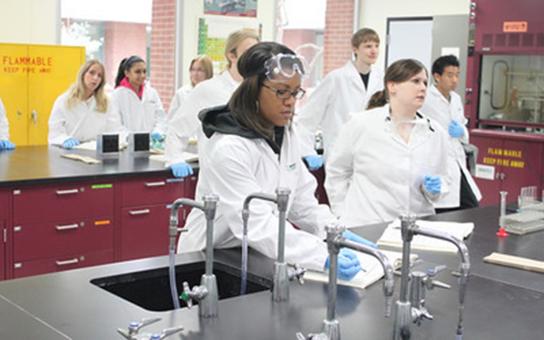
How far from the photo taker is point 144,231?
4281 millimetres

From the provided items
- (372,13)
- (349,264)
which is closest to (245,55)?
(349,264)

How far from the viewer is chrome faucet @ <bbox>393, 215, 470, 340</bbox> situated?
5.11 feet

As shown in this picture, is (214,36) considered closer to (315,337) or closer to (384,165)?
(384,165)

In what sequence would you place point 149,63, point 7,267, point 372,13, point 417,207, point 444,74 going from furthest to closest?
point 372,13 < point 149,63 < point 444,74 < point 7,267 < point 417,207

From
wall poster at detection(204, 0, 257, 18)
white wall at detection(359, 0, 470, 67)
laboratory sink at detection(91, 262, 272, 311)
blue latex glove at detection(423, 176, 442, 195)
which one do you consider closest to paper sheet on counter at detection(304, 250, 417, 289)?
laboratory sink at detection(91, 262, 272, 311)

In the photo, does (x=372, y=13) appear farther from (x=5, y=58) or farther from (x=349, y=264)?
(x=349, y=264)

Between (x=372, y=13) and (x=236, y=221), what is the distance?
735cm

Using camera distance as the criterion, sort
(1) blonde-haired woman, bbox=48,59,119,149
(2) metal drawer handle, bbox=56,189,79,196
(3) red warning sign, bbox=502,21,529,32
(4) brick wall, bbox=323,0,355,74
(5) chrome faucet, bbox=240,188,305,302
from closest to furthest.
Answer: (5) chrome faucet, bbox=240,188,305,302 < (2) metal drawer handle, bbox=56,189,79,196 < (1) blonde-haired woman, bbox=48,59,119,149 < (3) red warning sign, bbox=502,21,529,32 < (4) brick wall, bbox=323,0,355,74

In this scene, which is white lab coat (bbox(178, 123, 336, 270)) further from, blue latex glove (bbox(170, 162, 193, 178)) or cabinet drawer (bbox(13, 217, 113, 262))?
blue latex glove (bbox(170, 162, 193, 178))

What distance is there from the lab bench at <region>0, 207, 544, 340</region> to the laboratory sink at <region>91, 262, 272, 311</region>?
0.03m

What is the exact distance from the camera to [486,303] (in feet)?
6.49

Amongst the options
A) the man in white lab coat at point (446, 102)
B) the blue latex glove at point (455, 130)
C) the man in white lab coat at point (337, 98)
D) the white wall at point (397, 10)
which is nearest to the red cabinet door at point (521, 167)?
the man in white lab coat at point (446, 102)

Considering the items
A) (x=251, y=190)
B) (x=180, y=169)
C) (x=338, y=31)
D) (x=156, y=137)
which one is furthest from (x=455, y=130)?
(x=338, y=31)

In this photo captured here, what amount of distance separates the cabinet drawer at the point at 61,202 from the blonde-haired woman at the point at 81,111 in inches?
52.3
